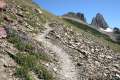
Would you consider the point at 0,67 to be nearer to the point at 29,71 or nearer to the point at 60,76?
the point at 29,71

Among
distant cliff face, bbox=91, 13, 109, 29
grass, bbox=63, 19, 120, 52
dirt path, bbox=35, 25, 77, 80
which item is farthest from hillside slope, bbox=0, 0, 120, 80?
distant cliff face, bbox=91, 13, 109, 29

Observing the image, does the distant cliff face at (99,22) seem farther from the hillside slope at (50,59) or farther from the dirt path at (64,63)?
the dirt path at (64,63)

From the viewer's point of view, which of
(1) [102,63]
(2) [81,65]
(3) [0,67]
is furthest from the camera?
(1) [102,63]

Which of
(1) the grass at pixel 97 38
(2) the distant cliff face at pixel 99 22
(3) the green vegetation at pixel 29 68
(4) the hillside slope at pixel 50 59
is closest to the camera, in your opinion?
(3) the green vegetation at pixel 29 68

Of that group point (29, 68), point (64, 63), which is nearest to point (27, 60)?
point (29, 68)

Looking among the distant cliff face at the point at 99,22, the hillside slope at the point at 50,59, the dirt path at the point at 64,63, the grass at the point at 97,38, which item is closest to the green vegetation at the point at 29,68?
the hillside slope at the point at 50,59

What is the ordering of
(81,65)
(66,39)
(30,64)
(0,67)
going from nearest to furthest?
(0,67) → (30,64) → (81,65) → (66,39)

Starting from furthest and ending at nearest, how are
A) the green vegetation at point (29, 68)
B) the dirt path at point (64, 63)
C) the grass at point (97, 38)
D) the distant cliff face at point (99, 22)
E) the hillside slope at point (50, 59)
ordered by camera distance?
1. the distant cliff face at point (99, 22)
2. the grass at point (97, 38)
3. the dirt path at point (64, 63)
4. the hillside slope at point (50, 59)
5. the green vegetation at point (29, 68)

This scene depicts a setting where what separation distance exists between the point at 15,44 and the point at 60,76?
535cm

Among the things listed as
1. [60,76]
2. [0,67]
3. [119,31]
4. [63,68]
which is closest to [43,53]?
[63,68]

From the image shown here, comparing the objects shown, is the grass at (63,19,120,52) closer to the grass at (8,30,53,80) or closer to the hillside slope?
the hillside slope

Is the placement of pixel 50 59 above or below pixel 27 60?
below

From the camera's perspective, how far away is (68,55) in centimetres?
3042

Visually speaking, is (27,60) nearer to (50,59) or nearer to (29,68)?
(29,68)
